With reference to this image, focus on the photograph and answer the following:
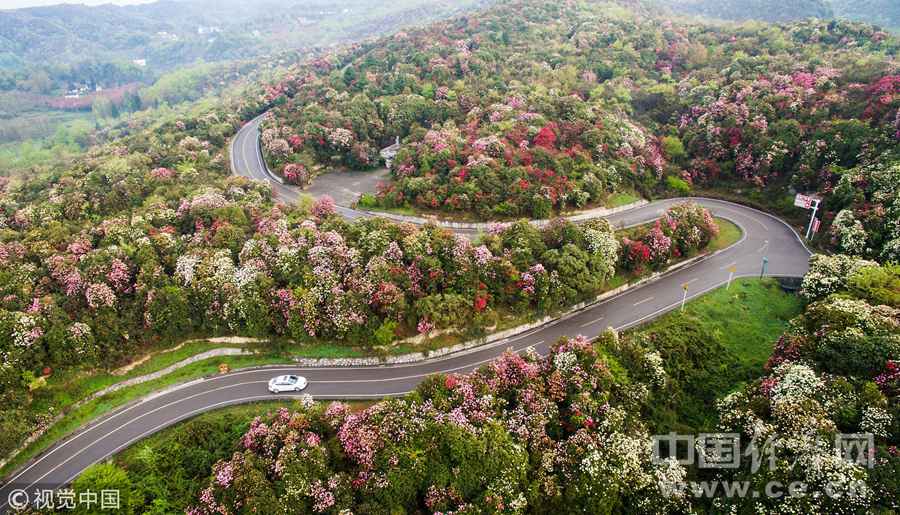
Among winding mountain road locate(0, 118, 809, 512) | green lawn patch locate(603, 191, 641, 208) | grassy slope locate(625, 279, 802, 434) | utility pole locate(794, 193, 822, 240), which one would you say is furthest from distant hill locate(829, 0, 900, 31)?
grassy slope locate(625, 279, 802, 434)

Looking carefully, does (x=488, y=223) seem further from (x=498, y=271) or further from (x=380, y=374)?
(x=380, y=374)

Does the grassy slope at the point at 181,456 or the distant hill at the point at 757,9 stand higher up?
the distant hill at the point at 757,9

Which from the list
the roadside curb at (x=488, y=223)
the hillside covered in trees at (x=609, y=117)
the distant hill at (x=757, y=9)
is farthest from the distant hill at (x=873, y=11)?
the roadside curb at (x=488, y=223)

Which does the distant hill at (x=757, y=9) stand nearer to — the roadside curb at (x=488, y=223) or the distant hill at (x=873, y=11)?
the distant hill at (x=873, y=11)

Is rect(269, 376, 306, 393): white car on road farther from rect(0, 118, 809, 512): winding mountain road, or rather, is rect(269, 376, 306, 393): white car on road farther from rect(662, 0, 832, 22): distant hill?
rect(662, 0, 832, 22): distant hill

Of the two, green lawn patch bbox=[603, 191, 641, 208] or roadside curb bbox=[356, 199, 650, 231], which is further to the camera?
green lawn patch bbox=[603, 191, 641, 208]

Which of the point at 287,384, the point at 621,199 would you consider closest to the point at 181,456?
the point at 287,384

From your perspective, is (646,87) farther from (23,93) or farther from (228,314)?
(23,93)
